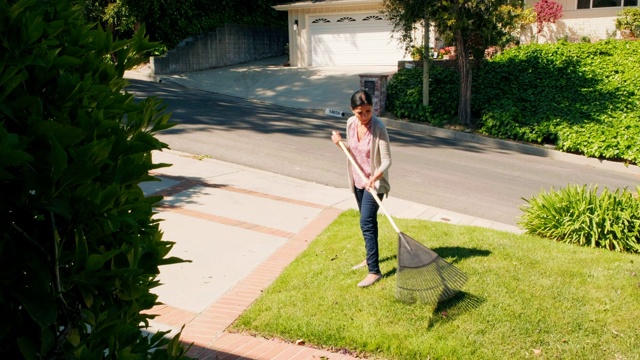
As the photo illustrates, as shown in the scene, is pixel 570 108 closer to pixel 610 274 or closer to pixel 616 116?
pixel 616 116

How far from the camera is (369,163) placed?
6.54 meters

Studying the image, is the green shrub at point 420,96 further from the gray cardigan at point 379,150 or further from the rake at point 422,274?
the rake at point 422,274

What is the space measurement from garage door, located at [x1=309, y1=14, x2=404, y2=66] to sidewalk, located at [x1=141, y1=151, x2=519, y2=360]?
1753 centimetres

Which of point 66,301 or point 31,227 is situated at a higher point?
point 31,227

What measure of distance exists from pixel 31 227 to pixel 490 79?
19.8m

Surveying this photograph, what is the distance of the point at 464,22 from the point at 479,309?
44.8 ft

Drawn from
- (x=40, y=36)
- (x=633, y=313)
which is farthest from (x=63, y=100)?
(x=633, y=313)

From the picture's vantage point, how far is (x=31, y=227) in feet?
6.63

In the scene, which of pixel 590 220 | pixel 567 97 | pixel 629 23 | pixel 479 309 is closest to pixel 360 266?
pixel 479 309

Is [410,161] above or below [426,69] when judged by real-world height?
below

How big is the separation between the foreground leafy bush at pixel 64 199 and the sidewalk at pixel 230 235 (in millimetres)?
1853

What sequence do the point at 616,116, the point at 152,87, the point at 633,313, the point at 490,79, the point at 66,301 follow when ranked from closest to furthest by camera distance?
the point at 66,301, the point at 633,313, the point at 616,116, the point at 490,79, the point at 152,87

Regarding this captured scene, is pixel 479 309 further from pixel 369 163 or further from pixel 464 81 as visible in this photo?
pixel 464 81

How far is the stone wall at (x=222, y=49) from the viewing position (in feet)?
90.7
